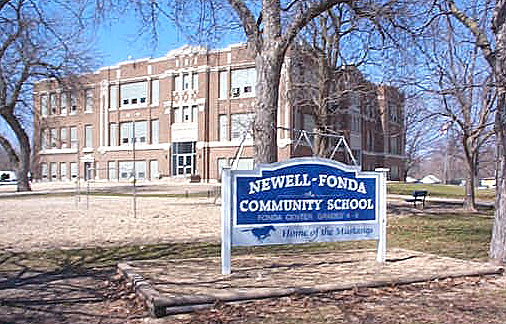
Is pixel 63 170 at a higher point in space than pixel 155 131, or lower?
lower

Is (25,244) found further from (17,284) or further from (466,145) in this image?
(466,145)

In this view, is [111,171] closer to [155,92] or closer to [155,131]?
[155,131]

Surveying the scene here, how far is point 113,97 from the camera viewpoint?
200ft

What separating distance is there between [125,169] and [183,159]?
26.6 feet

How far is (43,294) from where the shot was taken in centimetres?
693

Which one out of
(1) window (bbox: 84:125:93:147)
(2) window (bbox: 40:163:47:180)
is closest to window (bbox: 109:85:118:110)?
(1) window (bbox: 84:125:93:147)

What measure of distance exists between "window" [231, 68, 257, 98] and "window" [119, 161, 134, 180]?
15666 mm

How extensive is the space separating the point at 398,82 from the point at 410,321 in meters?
9.64

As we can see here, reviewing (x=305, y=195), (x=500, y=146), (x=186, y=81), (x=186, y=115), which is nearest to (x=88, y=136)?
(x=186, y=115)

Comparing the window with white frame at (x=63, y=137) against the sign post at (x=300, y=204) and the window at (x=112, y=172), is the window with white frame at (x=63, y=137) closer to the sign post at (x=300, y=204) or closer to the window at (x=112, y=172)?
the window at (x=112, y=172)

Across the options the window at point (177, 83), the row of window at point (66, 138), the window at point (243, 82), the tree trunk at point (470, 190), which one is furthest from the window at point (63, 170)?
the tree trunk at point (470, 190)

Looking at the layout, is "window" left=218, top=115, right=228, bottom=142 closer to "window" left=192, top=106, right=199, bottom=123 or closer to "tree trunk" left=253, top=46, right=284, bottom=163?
"window" left=192, top=106, right=199, bottom=123

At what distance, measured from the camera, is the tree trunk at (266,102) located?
33.1 ft

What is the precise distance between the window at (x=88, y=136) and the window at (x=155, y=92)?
10200 millimetres
